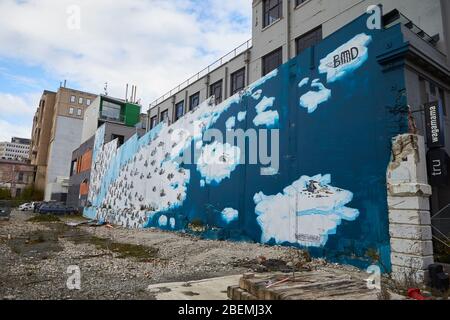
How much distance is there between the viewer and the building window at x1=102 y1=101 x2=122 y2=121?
4362 cm

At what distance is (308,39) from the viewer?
17.0m

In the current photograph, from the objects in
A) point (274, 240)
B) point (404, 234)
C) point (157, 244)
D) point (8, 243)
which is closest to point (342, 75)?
point (404, 234)

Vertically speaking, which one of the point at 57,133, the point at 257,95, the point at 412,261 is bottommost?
the point at 412,261

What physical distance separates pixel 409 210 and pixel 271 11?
1627 centimetres

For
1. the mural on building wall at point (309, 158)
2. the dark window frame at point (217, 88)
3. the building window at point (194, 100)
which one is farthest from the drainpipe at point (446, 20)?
the building window at point (194, 100)

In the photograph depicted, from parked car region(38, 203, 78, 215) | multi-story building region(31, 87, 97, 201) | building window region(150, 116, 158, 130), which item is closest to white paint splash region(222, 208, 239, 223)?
building window region(150, 116, 158, 130)

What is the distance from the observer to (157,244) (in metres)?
13.6

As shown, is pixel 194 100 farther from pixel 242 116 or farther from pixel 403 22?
pixel 403 22

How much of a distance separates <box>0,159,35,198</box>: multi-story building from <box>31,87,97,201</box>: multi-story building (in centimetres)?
283

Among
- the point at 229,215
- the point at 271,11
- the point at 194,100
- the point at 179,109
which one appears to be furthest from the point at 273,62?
the point at 179,109

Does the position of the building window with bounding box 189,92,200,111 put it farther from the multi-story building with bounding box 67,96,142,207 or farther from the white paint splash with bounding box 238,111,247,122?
the multi-story building with bounding box 67,96,142,207
